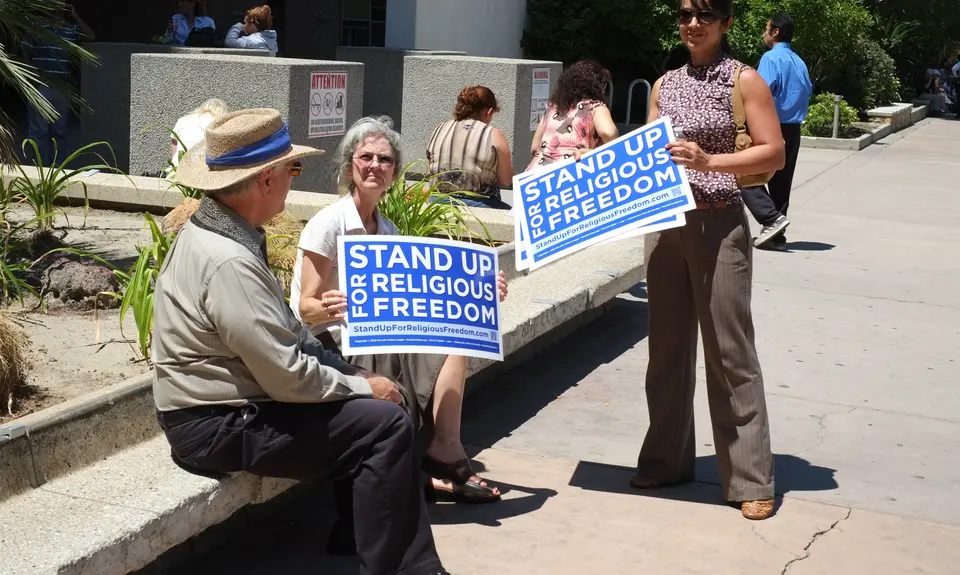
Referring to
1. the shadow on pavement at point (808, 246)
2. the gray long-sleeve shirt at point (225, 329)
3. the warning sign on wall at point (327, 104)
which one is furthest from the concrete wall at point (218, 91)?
the gray long-sleeve shirt at point (225, 329)

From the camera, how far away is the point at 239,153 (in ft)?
11.9

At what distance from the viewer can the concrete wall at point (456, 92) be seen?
41.1 feet

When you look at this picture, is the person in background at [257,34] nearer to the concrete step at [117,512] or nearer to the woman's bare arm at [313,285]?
the woman's bare arm at [313,285]

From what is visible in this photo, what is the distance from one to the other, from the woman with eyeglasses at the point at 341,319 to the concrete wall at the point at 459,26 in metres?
12.1

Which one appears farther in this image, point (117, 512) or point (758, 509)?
point (758, 509)

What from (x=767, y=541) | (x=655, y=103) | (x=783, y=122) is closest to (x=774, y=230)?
(x=783, y=122)

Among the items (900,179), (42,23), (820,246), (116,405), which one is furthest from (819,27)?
(116,405)

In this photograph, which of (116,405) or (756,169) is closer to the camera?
(116,405)

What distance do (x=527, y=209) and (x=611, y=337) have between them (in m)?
2.89

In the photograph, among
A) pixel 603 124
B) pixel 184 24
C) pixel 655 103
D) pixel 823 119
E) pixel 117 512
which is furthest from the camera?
pixel 823 119

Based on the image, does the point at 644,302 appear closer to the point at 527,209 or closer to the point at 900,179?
the point at 527,209

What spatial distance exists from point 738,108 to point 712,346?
0.89m

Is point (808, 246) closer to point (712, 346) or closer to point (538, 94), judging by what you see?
point (538, 94)

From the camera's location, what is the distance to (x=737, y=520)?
15.4 ft
